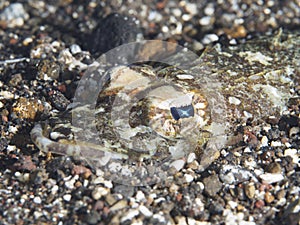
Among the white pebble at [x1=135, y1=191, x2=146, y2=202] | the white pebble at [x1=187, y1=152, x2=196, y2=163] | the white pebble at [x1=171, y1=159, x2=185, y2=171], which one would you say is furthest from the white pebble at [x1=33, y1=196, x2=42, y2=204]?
the white pebble at [x1=187, y1=152, x2=196, y2=163]

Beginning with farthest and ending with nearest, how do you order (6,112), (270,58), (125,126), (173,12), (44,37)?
(173,12)
(44,37)
(270,58)
(6,112)
(125,126)

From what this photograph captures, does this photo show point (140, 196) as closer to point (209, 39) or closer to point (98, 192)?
point (98, 192)

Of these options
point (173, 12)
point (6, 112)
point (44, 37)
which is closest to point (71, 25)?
point (44, 37)

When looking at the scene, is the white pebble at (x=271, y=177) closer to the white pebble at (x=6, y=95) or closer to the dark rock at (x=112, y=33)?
the dark rock at (x=112, y=33)

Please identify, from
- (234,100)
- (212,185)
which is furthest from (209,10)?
(212,185)

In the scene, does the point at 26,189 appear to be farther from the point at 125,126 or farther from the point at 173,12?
the point at 173,12

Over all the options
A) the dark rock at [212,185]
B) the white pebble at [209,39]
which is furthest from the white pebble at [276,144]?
the white pebble at [209,39]
